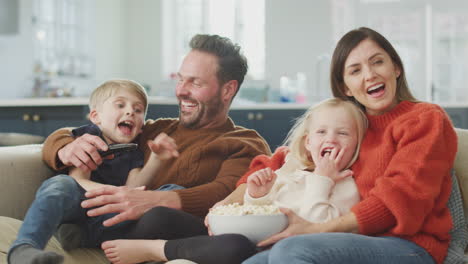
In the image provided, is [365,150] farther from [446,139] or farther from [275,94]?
[275,94]

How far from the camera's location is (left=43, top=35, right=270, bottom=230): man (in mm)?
1655

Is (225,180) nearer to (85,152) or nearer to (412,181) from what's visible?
(85,152)

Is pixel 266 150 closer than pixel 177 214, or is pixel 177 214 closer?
pixel 177 214

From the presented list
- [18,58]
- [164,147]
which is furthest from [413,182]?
[18,58]

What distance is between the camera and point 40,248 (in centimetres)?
135

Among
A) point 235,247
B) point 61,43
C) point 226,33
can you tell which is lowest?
point 235,247

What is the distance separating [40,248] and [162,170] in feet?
1.83

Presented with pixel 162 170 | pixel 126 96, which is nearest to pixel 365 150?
pixel 162 170

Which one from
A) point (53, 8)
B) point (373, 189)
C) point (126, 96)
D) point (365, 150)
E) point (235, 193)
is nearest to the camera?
point (373, 189)

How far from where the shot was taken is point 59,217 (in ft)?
4.83

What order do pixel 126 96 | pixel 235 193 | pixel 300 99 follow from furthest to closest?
pixel 300 99 → pixel 126 96 → pixel 235 193

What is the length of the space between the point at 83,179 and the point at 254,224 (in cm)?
64

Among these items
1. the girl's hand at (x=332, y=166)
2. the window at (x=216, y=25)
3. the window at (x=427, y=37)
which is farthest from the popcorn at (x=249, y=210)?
the window at (x=216, y=25)

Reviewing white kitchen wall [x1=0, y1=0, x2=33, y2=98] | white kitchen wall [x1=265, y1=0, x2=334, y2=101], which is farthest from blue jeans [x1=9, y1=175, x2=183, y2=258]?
white kitchen wall [x1=265, y1=0, x2=334, y2=101]
